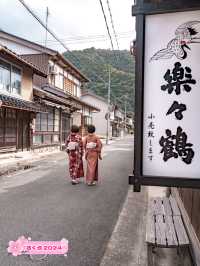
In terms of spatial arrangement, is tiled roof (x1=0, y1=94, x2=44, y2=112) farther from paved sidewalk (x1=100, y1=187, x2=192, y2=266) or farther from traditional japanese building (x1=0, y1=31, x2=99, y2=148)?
paved sidewalk (x1=100, y1=187, x2=192, y2=266)

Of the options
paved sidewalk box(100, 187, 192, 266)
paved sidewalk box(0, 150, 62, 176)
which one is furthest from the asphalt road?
paved sidewalk box(0, 150, 62, 176)

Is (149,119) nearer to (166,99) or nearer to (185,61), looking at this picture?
(166,99)

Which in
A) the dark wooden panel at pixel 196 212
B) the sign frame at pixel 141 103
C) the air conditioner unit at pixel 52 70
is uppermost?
the air conditioner unit at pixel 52 70

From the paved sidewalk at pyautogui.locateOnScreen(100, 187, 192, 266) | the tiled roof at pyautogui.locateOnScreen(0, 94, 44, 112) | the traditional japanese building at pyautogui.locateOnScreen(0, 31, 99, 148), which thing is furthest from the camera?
the traditional japanese building at pyautogui.locateOnScreen(0, 31, 99, 148)

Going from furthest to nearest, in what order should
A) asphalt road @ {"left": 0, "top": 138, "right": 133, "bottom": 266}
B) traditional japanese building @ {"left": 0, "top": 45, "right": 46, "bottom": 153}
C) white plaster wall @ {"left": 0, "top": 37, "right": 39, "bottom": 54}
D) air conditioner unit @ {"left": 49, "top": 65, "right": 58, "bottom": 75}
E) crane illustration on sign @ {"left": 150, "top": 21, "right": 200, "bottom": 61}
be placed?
white plaster wall @ {"left": 0, "top": 37, "right": 39, "bottom": 54} → air conditioner unit @ {"left": 49, "top": 65, "right": 58, "bottom": 75} → traditional japanese building @ {"left": 0, "top": 45, "right": 46, "bottom": 153} → asphalt road @ {"left": 0, "top": 138, "right": 133, "bottom": 266} → crane illustration on sign @ {"left": 150, "top": 21, "right": 200, "bottom": 61}

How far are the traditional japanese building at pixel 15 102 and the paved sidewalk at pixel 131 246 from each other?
404 inches

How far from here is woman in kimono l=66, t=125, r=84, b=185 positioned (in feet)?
35.3

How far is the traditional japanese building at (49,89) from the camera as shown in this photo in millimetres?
23766

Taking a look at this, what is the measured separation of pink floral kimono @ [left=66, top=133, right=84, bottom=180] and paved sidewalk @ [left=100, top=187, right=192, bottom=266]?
11.0ft

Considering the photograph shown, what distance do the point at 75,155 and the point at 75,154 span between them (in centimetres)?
4

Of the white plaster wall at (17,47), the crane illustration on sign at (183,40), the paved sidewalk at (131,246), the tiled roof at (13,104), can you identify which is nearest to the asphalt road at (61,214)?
the paved sidewalk at (131,246)

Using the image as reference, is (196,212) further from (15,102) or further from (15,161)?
(15,102)

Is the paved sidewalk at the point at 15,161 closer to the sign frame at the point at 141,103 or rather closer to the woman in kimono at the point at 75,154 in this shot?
the woman in kimono at the point at 75,154

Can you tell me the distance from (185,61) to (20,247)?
3.57m
